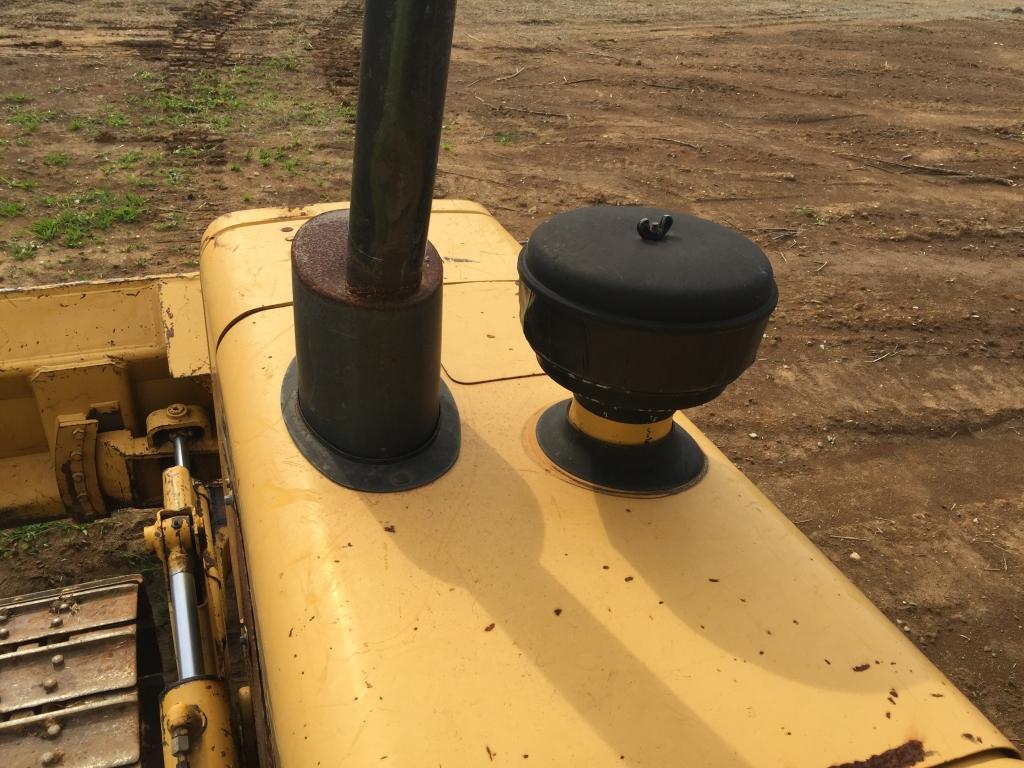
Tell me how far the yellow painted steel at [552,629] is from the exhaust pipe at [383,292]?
2.4 inches

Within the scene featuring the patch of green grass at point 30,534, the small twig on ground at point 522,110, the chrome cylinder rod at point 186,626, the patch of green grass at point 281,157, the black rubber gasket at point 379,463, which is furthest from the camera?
the small twig on ground at point 522,110

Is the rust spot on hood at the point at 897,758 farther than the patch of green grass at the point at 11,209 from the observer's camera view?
No

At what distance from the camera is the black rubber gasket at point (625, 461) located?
1.46 m

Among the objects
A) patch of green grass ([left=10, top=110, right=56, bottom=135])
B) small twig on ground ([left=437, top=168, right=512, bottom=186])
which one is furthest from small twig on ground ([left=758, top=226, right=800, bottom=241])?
patch of green grass ([left=10, top=110, right=56, bottom=135])

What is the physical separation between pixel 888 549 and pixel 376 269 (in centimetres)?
302

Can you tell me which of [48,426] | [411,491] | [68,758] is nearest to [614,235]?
[411,491]

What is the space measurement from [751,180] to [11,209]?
18.5ft

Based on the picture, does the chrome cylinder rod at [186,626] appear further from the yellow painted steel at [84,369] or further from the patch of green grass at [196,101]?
the patch of green grass at [196,101]

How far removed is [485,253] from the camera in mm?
2195

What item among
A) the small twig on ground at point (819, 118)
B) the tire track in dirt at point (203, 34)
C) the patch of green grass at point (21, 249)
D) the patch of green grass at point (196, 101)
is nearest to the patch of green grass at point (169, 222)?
the patch of green grass at point (21, 249)

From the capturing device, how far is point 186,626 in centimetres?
164

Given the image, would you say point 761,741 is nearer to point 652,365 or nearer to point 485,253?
point 652,365

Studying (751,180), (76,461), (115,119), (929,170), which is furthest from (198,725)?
(929,170)

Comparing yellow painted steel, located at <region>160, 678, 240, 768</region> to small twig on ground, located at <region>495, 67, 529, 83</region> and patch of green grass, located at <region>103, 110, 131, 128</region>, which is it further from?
small twig on ground, located at <region>495, 67, 529, 83</region>
